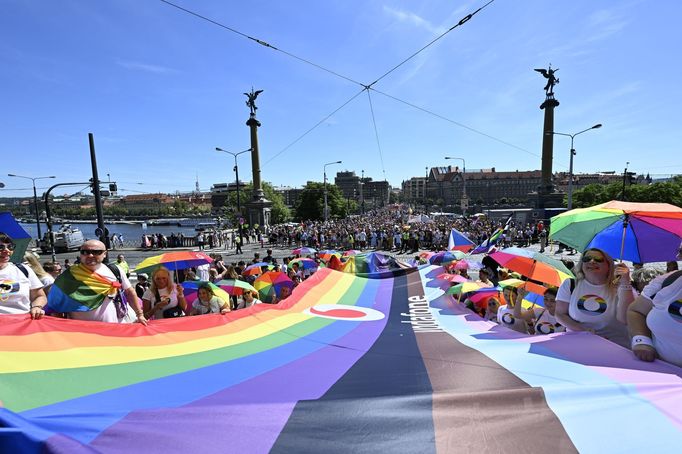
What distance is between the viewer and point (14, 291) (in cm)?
350

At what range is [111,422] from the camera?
149cm

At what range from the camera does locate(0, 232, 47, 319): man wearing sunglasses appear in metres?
3.44

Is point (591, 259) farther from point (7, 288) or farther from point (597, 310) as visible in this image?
point (7, 288)

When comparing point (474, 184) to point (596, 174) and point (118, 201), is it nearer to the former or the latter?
point (596, 174)

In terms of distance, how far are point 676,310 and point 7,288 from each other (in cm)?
592

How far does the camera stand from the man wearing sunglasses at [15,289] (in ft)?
11.3

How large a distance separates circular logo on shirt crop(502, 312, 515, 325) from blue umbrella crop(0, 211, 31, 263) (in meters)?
7.53

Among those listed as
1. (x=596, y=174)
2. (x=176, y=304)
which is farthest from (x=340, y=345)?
(x=596, y=174)

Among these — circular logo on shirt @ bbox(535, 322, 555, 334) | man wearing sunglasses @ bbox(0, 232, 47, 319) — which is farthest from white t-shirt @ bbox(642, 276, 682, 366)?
man wearing sunglasses @ bbox(0, 232, 47, 319)

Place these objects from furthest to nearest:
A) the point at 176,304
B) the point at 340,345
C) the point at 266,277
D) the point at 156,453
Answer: the point at 266,277, the point at 176,304, the point at 340,345, the point at 156,453

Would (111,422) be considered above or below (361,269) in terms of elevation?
above

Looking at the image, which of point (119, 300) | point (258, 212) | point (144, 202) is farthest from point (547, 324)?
point (144, 202)

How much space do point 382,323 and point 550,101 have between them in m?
46.2

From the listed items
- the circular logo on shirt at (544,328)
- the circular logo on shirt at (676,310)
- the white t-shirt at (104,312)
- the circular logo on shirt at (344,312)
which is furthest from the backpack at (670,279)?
the white t-shirt at (104,312)
